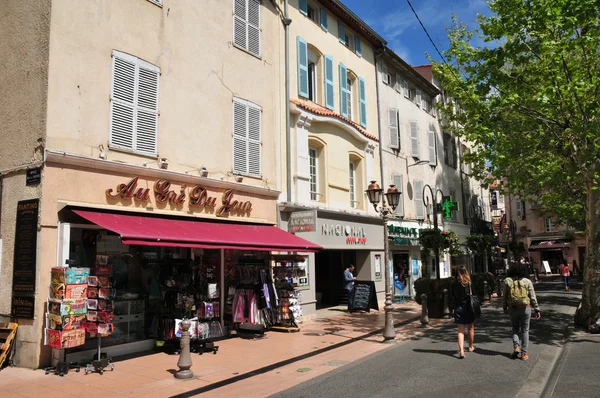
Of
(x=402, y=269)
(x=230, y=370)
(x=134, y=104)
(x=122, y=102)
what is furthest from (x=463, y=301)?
(x=402, y=269)

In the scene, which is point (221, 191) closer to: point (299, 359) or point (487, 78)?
point (299, 359)

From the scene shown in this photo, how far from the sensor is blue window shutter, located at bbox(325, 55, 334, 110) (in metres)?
16.4

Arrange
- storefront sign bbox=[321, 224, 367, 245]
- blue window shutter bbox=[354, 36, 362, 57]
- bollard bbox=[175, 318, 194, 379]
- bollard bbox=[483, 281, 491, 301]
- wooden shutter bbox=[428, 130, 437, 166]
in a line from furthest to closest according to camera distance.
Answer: wooden shutter bbox=[428, 130, 437, 166] < bollard bbox=[483, 281, 491, 301] < blue window shutter bbox=[354, 36, 362, 57] < storefront sign bbox=[321, 224, 367, 245] < bollard bbox=[175, 318, 194, 379]

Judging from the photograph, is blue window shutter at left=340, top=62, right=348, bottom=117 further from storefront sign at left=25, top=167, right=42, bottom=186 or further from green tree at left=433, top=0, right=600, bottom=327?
storefront sign at left=25, top=167, right=42, bottom=186

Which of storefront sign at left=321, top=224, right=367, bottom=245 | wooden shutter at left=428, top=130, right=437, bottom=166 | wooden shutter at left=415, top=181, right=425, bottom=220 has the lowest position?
storefront sign at left=321, top=224, right=367, bottom=245

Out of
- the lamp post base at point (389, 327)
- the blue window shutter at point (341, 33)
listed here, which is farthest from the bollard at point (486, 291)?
the blue window shutter at point (341, 33)

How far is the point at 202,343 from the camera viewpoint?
381 inches

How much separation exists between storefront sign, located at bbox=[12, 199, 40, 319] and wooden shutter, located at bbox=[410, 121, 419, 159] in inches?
711

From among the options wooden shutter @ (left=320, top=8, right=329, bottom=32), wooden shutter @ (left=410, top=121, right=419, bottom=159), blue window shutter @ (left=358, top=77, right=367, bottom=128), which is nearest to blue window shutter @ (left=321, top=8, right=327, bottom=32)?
wooden shutter @ (left=320, top=8, right=329, bottom=32)

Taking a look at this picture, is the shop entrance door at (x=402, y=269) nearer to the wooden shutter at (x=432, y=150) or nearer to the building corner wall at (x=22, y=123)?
the wooden shutter at (x=432, y=150)

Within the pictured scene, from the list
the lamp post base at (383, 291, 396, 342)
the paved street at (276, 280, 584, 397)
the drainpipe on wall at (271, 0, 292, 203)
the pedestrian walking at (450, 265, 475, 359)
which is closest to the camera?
the paved street at (276, 280, 584, 397)

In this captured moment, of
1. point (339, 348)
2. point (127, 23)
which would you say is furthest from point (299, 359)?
point (127, 23)

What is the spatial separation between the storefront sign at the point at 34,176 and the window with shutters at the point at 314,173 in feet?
29.4

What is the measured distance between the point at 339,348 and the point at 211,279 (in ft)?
11.0
